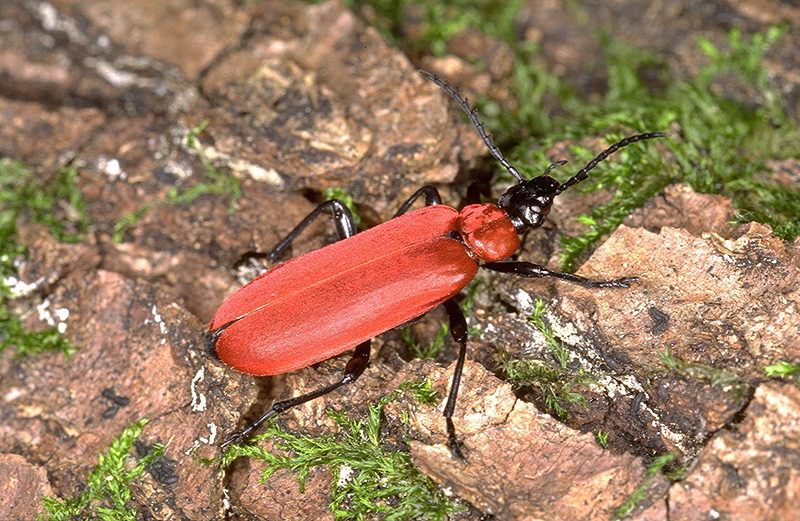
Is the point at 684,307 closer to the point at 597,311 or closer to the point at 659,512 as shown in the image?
the point at 597,311

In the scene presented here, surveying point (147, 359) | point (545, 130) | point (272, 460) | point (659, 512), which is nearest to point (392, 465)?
point (272, 460)

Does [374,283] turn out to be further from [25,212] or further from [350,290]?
[25,212]

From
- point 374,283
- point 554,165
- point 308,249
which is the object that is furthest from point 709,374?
point 308,249

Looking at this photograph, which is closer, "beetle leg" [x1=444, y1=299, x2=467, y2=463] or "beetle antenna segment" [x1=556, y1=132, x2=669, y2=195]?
"beetle leg" [x1=444, y1=299, x2=467, y2=463]

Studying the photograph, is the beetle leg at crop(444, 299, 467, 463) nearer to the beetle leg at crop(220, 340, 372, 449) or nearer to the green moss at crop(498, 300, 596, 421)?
the green moss at crop(498, 300, 596, 421)

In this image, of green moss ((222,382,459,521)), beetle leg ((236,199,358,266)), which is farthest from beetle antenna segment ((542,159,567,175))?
green moss ((222,382,459,521))

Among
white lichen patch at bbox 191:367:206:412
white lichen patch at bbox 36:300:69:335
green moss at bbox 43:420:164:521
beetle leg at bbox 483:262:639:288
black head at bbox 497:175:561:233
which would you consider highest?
black head at bbox 497:175:561:233

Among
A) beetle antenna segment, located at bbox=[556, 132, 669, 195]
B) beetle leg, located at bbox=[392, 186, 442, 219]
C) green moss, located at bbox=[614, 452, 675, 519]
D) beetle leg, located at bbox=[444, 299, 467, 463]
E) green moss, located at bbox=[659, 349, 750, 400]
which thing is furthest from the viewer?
beetle leg, located at bbox=[392, 186, 442, 219]
